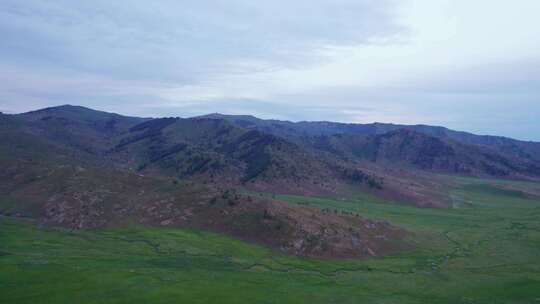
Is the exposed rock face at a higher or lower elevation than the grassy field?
higher

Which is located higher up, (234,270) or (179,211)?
(179,211)

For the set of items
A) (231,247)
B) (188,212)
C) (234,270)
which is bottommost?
(234,270)

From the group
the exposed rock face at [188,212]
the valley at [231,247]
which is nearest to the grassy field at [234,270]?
the valley at [231,247]

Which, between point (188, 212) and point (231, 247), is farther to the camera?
point (188, 212)

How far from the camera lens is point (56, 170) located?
117 metres

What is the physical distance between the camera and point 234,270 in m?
62.9

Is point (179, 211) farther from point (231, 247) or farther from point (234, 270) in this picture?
point (234, 270)

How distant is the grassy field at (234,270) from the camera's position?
51.0 meters

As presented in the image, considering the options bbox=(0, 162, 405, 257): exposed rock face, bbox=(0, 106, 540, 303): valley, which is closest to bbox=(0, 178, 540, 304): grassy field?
bbox=(0, 106, 540, 303): valley

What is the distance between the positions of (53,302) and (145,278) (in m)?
11.4

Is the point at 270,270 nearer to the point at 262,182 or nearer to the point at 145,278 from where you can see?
the point at 145,278

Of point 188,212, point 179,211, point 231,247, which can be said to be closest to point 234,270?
point 231,247

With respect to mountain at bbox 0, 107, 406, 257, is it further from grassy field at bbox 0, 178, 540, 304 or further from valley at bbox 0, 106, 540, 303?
grassy field at bbox 0, 178, 540, 304

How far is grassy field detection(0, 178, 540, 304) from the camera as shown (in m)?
51.0
